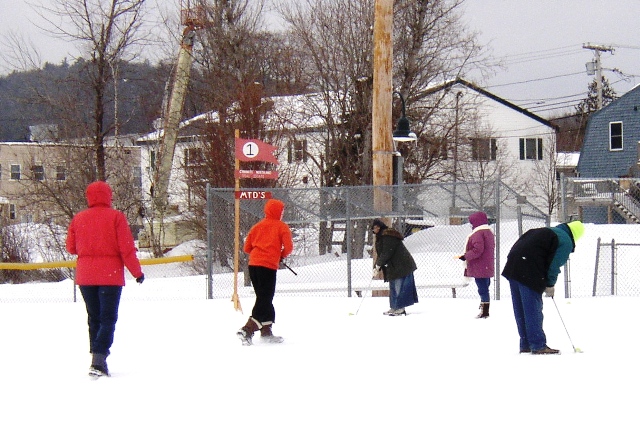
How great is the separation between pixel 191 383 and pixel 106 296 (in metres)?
1.12

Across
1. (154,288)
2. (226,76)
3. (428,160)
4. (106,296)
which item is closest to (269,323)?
(106,296)

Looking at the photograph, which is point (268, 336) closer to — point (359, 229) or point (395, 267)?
point (395, 267)

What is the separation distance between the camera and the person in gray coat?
1223 centimetres

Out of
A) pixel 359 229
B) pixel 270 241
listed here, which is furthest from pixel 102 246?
pixel 359 229

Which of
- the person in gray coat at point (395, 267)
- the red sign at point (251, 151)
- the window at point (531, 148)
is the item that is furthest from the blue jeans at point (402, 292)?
the window at point (531, 148)

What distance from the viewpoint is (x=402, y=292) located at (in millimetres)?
12227

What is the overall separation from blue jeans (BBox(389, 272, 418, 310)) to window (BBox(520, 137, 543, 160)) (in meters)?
39.5

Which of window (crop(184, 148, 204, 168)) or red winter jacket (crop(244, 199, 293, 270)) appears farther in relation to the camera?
window (crop(184, 148, 204, 168))

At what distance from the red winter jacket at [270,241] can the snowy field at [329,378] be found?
0.93 metres

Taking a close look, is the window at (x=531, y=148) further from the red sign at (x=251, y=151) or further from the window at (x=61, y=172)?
the red sign at (x=251, y=151)

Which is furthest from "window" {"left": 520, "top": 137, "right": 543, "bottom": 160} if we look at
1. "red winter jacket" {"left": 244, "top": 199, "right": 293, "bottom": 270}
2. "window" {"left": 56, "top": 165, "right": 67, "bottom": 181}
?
"red winter jacket" {"left": 244, "top": 199, "right": 293, "bottom": 270}

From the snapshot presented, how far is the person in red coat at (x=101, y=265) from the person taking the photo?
7.57 meters

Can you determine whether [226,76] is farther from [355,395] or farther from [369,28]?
[355,395]

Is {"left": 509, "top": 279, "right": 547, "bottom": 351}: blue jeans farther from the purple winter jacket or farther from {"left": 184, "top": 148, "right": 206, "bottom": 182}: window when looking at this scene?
{"left": 184, "top": 148, "right": 206, "bottom": 182}: window
